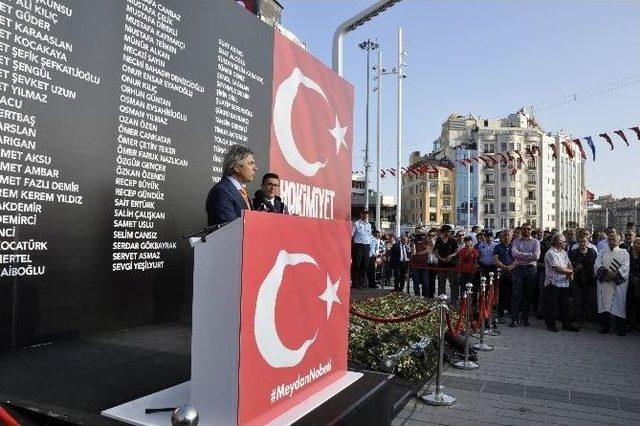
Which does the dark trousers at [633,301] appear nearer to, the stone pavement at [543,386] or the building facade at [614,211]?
the stone pavement at [543,386]

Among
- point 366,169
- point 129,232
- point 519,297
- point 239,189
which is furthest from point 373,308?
point 366,169

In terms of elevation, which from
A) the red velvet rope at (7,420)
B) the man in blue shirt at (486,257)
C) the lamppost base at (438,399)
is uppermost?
the man in blue shirt at (486,257)

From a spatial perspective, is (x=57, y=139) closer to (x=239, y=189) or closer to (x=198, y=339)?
(x=239, y=189)

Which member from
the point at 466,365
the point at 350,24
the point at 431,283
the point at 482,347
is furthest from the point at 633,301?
the point at 350,24

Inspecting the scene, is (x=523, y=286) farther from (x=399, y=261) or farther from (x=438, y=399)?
(x=438, y=399)

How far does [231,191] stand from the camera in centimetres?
348

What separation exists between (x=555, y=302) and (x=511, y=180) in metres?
92.5

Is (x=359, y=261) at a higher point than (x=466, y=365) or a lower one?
higher

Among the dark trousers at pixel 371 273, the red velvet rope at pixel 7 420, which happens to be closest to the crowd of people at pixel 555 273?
the dark trousers at pixel 371 273

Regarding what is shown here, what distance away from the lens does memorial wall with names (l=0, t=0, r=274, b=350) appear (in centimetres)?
383

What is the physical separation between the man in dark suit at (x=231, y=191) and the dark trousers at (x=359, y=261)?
900 centimetres

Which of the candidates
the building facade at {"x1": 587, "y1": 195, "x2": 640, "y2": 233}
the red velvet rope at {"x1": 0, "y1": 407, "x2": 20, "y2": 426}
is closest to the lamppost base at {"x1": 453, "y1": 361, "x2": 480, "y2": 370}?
the red velvet rope at {"x1": 0, "y1": 407, "x2": 20, "y2": 426}

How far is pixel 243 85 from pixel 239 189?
10.6ft

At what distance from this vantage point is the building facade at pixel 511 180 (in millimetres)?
89312
